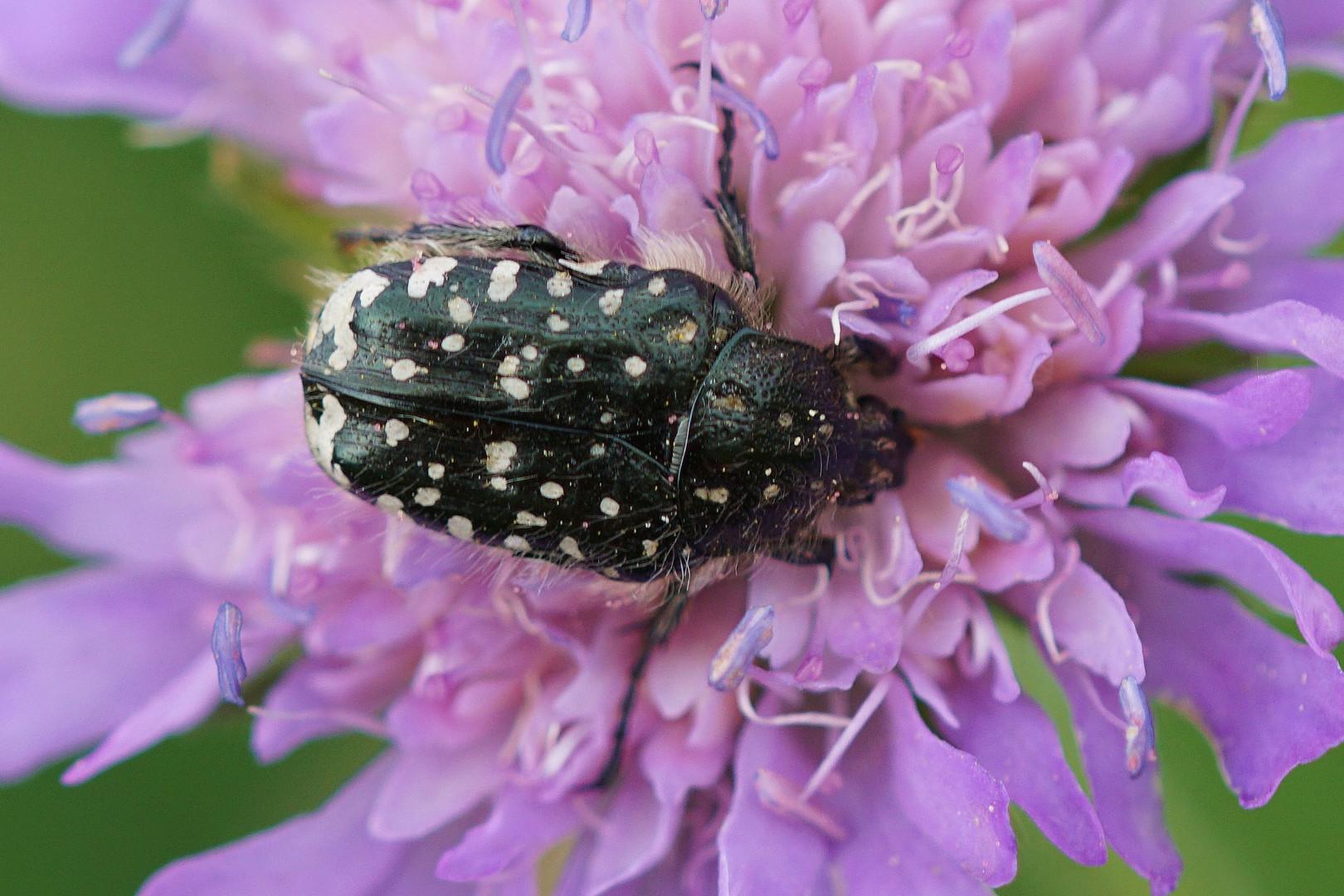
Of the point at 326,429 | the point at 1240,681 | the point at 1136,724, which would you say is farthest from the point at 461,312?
the point at 1240,681

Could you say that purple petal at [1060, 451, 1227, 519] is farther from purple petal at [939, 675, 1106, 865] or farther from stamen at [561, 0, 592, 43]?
stamen at [561, 0, 592, 43]

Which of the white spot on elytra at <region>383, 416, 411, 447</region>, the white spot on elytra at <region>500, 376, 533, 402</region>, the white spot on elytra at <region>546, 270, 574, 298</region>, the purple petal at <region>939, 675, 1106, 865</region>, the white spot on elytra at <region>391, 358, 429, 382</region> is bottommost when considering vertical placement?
the purple petal at <region>939, 675, 1106, 865</region>

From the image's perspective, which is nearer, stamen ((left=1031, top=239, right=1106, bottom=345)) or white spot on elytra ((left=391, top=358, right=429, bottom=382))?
stamen ((left=1031, top=239, right=1106, bottom=345))

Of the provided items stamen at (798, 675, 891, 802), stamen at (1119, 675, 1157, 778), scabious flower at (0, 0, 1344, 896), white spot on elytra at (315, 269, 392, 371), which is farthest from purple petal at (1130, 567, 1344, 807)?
white spot on elytra at (315, 269, 392, 371)

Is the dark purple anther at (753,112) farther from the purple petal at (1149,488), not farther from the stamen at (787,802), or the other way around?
the stamen at (787,802)

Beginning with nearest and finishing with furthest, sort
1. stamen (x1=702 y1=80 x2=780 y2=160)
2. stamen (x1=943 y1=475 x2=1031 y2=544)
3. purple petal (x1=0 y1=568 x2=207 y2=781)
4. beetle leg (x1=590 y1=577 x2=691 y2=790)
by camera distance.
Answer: stamen (x1=943 y1=475 x2=1031 y2=544)
stamen (x1=702 y1=80 x2=780 y2=160)
beetle leg (x1=590 y1=577 x2=691 y2=790)
purple petal (x1=0 y1=568 x2=207 y2=781)

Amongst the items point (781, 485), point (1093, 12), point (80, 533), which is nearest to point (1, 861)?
point (80, 533)

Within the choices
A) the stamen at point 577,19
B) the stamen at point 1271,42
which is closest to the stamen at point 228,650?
the stamen at point 577,19

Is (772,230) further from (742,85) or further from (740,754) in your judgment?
(740,754)
